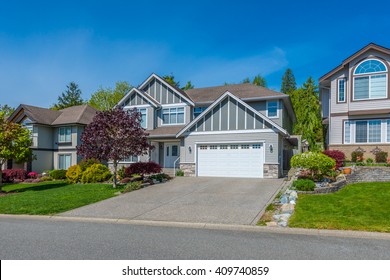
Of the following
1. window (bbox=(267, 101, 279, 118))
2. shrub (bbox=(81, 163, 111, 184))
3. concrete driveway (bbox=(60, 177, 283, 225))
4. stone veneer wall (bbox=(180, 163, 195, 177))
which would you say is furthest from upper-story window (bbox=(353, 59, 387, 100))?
shrub (bbox=(81, 163, 111, 184))

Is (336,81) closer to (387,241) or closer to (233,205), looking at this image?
(233,205)

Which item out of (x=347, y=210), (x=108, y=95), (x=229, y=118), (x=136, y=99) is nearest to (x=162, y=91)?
(x=136, y=99)

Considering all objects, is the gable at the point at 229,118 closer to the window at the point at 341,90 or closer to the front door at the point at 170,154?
the front door at the point at 170,154

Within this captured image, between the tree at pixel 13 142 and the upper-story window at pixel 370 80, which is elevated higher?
the upper-story window at pixel 370 80

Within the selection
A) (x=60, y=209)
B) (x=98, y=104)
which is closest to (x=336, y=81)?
(x=60, y=209)

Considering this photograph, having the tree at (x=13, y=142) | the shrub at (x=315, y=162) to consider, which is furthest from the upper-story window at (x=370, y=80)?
the tree at (x=13, y=142)

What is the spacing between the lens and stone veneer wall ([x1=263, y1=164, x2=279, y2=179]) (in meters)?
19.1

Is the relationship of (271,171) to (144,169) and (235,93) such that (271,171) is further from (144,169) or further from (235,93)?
(235,93)

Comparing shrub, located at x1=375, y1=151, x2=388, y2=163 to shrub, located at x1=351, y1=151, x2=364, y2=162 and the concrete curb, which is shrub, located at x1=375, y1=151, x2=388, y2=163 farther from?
the concrete curb

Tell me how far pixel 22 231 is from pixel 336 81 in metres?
21.6

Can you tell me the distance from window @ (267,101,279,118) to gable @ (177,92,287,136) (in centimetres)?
382

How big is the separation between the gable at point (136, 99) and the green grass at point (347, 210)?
16713 millimetres

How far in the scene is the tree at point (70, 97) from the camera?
6227 cm
